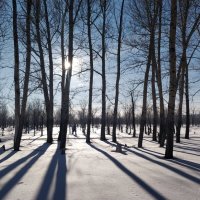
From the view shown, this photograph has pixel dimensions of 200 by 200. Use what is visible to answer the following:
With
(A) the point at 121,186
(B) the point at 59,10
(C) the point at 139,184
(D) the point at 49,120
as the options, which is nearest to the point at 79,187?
(A) the point at 121,186

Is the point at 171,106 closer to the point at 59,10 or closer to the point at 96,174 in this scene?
the point at 96,174

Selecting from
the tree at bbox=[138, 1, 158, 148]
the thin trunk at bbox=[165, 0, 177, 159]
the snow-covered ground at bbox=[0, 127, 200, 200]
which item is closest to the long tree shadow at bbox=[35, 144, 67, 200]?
the snow-covered ground at bbox=[0, 127, 200, 200]

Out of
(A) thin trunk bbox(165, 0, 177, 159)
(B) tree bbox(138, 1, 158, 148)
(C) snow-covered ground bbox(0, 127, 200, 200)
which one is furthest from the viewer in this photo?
(B) tree bbox(138, 1, 158, 148)

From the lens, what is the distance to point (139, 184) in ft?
20.0

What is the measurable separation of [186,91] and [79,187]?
22.8 m

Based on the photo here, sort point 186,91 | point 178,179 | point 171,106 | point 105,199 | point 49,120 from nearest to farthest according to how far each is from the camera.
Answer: point 105,199 < point 178,179 < point 171,106 < point 49,120 < point 186,91

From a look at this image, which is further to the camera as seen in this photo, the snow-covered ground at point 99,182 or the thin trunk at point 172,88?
the thin trunk at point 172,88

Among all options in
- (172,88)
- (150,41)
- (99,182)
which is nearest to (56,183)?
(99,182)

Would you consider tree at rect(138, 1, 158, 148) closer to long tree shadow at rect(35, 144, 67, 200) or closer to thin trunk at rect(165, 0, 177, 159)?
thin trunk at rect(165, 0, 177, 159)

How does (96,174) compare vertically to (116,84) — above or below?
below

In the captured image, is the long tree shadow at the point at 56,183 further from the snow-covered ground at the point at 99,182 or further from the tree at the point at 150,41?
the tree at the point at 150,41

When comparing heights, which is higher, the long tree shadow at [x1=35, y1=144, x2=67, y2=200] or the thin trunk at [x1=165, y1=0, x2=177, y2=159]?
the thin trunk at [x1=165, y1=0, x2=177, y2=159]

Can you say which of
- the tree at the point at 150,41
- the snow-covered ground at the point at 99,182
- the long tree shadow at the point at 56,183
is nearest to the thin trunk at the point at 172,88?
the snow-covered ground at the point at 99,182

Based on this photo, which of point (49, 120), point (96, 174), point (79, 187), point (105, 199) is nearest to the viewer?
point (105, 199)
